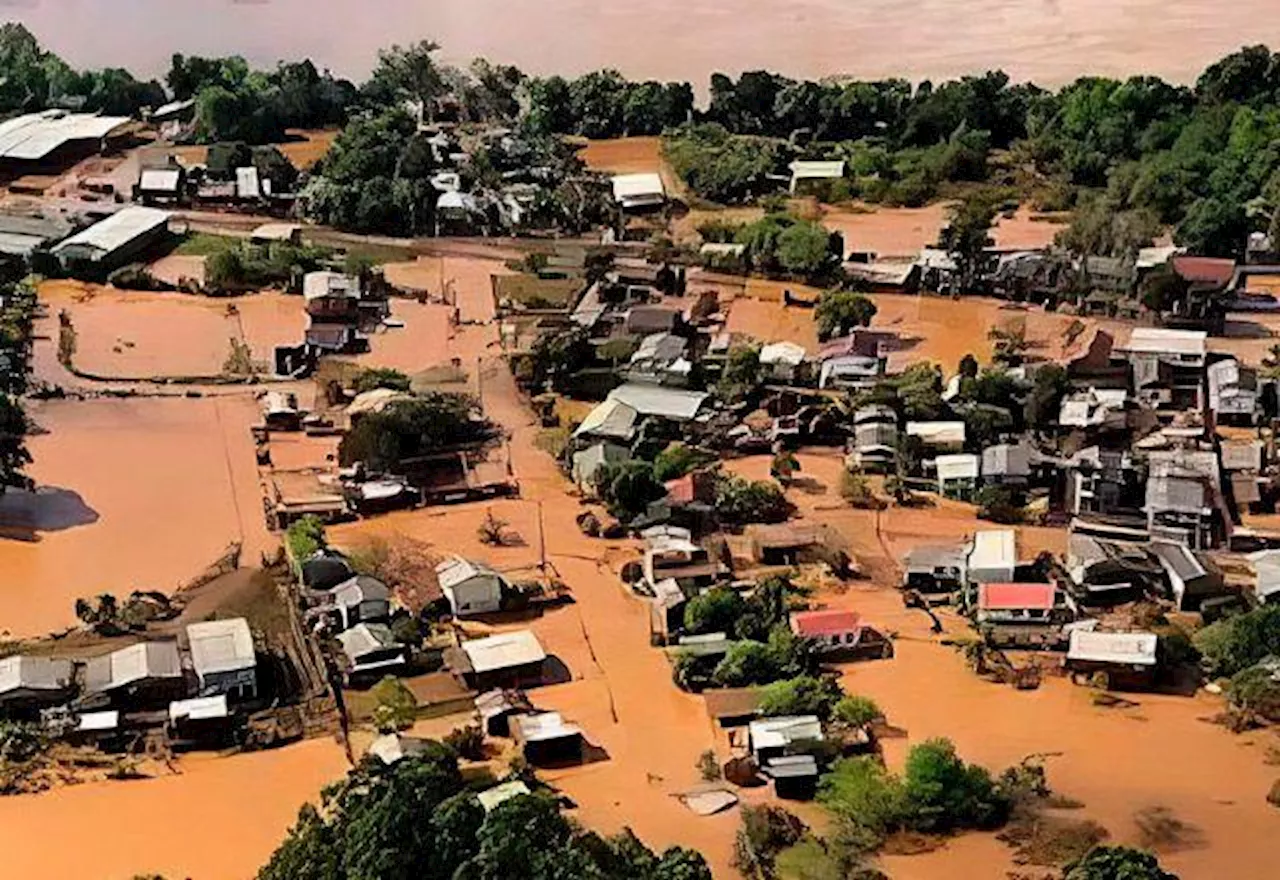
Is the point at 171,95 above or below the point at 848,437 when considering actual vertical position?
above

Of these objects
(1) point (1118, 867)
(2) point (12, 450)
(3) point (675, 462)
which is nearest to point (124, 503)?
(2) point (12, 450)

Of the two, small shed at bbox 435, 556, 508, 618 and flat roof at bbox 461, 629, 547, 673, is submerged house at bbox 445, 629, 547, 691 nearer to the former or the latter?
flat roof at bbox 461, 629, 547, 673

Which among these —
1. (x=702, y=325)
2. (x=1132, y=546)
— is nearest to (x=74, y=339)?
(x=702, y=325)

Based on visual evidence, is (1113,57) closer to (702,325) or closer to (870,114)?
(870,114)

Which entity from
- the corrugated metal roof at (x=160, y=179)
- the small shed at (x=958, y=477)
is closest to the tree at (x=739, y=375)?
the small shed at (x=958, y=477)

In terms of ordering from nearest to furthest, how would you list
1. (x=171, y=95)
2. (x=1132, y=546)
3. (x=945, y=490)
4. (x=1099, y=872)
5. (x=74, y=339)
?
(x=1099, y=872) < (x=1132, y=546) < (x=945, y=490) < (x=74, y=339) < (x=171, y=95)

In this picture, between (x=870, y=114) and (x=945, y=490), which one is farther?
(x=870, y=114)

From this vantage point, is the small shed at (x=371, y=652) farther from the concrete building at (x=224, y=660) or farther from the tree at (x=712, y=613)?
the tree at (x=712, y=613)
